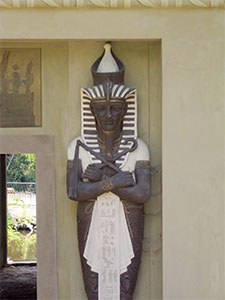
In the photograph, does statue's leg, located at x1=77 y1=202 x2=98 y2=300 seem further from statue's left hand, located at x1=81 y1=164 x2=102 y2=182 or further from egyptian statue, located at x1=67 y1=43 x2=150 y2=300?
statue's left hand, located at x1=81 y1=164 x2=102 y2=182

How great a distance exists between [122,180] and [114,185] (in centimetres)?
7

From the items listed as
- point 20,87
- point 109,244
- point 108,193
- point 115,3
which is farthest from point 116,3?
point 109,244

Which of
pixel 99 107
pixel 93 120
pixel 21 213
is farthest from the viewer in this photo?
pixel 21 213

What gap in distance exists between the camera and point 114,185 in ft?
11.9

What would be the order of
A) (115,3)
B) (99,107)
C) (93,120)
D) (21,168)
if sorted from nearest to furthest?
(115,3), (99,107), (93,120), (21,168)

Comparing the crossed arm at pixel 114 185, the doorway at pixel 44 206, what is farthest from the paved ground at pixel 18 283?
the crossed arm at pixel 114 185

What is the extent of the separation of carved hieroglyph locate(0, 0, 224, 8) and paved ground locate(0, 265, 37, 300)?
317cm

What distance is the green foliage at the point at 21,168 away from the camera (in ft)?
44.0

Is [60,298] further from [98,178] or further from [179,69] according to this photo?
[179,69]

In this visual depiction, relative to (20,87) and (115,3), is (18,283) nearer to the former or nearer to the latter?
(20,87)

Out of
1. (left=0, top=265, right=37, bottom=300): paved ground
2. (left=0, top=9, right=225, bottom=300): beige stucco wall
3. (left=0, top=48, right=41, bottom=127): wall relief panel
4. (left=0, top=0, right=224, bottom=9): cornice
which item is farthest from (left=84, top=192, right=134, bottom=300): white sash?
(left=0, top=265, right=37, bottom=300): paved ground

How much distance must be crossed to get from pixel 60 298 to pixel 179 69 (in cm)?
208

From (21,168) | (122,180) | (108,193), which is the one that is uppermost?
(122,180)

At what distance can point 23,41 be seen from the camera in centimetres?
381
